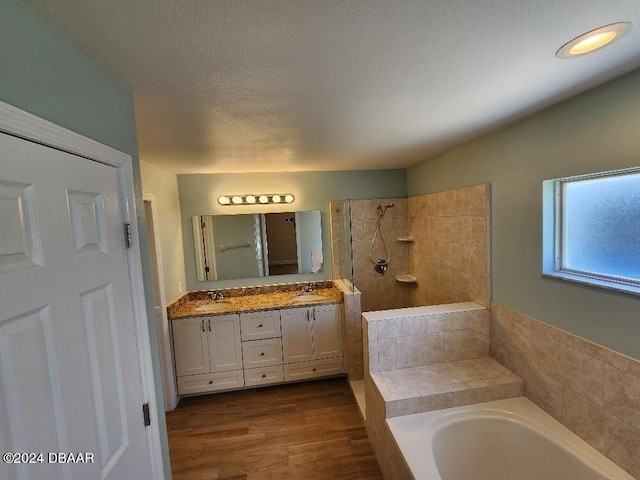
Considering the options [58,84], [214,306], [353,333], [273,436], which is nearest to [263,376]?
[273,436]

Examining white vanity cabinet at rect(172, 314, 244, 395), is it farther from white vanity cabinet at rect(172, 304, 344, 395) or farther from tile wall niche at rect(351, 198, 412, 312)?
tile wall niche at rect(351, 198, 412, 312)

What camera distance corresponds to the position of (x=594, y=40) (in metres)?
1.00

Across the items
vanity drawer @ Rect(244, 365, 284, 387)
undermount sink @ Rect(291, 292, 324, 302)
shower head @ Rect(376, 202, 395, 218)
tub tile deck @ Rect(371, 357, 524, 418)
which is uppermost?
shower head @ Rect(376, 202, 395, 218)

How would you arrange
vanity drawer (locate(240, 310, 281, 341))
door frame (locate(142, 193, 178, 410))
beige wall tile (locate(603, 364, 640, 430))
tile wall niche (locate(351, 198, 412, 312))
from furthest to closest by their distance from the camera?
tile wall niche (locate(351, 198, 412, 312))
vanity drawer (locate(240, 310, 281, 341))
door frame (locate(142, 193, 178, 410))
beige wall tile (locate(603, 364, 640, 430))

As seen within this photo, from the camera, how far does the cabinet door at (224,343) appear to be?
9.59 ft

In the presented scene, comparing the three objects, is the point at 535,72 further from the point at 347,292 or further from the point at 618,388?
the point at 347,292

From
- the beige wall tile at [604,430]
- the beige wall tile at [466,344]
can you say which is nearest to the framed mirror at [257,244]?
the beige wall tile at [466,344]

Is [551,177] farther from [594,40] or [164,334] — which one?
[164,334]

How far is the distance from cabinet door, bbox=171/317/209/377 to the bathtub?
197cm

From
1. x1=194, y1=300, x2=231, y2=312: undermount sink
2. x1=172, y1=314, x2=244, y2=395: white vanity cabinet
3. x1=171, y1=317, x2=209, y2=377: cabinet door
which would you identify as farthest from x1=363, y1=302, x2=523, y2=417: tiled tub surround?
x1=171, y1=317, x2=209, y2=377: cabinet door

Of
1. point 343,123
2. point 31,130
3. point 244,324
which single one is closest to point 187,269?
point 244,324

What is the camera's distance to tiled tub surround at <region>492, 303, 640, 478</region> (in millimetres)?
1348

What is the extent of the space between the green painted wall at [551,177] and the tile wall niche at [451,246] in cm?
9

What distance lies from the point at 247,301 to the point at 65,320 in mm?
2465
